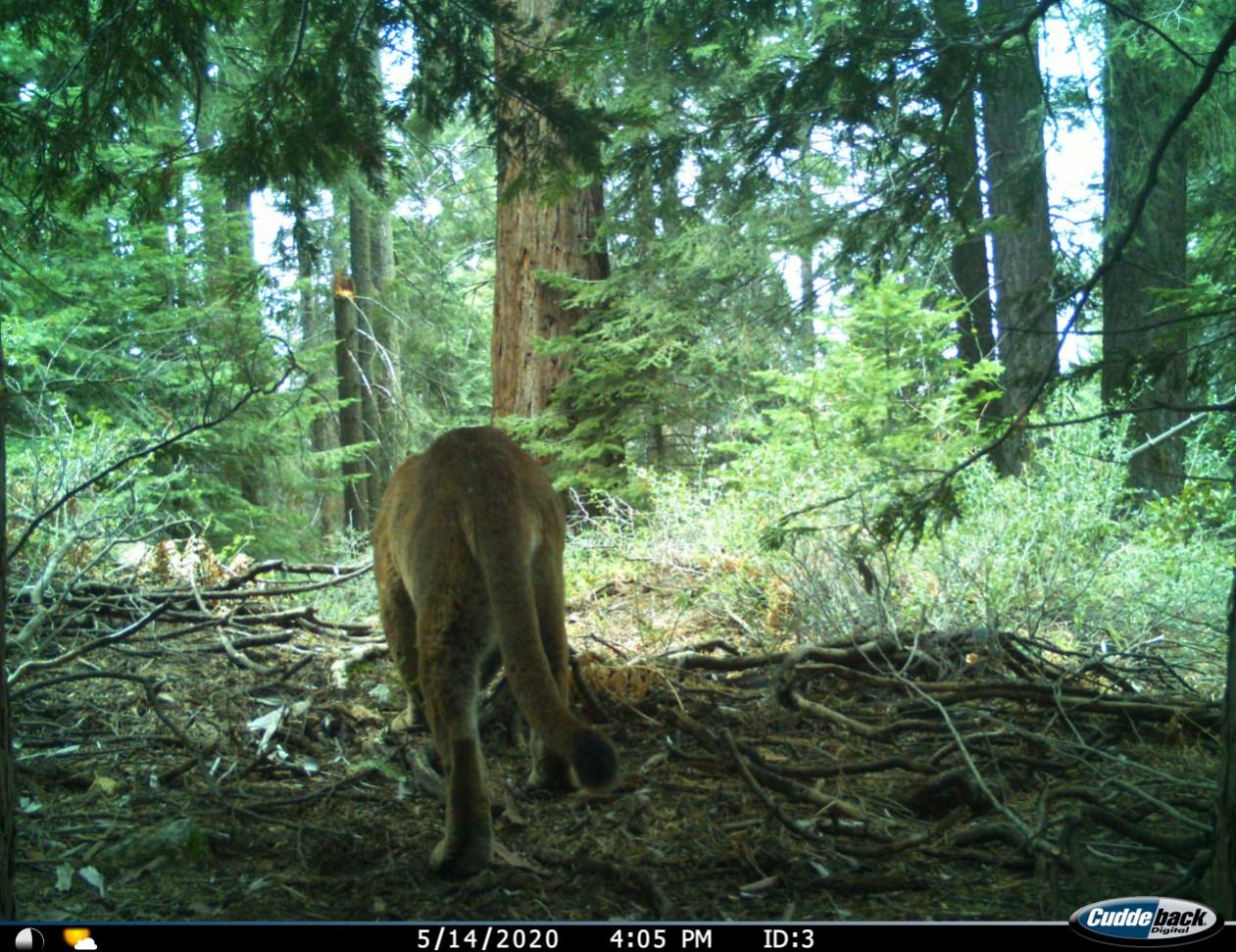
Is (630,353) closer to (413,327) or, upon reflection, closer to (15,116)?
(15,116)

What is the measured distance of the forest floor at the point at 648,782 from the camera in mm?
3543

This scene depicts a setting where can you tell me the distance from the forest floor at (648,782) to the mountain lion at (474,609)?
29 centimetres

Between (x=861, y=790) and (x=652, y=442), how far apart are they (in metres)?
9.04

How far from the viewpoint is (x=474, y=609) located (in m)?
4.12

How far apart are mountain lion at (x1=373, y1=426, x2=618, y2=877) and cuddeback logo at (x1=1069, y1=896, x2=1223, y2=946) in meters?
1.51

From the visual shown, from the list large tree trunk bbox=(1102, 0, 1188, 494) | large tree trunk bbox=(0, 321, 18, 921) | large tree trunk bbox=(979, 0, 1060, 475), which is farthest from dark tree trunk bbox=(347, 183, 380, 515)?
large tree trunk bbox=(0, 321, 18, 921)

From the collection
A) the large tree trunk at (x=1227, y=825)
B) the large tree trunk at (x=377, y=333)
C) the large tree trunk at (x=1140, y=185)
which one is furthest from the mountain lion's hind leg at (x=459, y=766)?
the large tree trunk at (x=377, y=333)

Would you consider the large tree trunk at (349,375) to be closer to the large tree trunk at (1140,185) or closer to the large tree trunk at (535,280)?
the large tree trunk at (535,280)

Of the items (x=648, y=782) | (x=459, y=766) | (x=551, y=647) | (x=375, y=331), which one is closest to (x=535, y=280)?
(x=551, y=647)

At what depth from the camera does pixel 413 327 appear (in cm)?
2127

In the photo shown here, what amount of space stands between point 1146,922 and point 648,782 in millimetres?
2214

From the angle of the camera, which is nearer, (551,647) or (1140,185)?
(551,647)

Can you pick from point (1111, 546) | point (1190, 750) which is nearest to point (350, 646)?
point (1190, 750)

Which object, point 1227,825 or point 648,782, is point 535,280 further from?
point 1227,825
